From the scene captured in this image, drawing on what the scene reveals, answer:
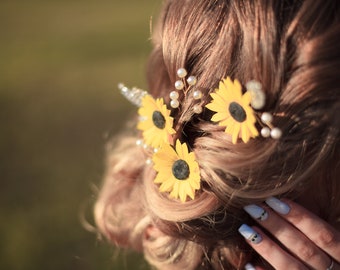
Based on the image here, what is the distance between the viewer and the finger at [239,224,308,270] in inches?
47.4

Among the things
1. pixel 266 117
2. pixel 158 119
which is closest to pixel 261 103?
pixel 266 117

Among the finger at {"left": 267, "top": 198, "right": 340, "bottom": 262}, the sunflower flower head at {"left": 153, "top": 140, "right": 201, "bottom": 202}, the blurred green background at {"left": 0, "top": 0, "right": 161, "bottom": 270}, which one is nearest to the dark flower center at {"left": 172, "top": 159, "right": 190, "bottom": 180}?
the sunflower flower head at {"left": 153, "top": 140, "right": 201, "bottom": 202}

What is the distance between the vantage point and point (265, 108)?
3.41 feet

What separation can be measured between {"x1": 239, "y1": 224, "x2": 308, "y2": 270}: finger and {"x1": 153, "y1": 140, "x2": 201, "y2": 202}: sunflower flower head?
0.15 metres

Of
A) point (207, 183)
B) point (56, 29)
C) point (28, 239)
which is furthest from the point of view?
point (56, 29)

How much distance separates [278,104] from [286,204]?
9.4 inches

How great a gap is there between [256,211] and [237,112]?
0.25 meters

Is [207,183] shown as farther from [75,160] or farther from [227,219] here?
[75,160]

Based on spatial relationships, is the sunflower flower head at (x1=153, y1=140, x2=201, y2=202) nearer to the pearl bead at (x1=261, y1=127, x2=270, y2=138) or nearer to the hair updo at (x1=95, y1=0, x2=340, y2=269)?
the hair updo at (x1=95, y1=0, x2=340, y2=269)

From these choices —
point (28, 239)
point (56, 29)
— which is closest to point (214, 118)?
point (28, 239)

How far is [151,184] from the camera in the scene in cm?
129

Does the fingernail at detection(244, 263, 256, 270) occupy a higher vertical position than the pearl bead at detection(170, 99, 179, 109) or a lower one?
lower

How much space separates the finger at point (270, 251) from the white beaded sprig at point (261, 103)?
0.86ft

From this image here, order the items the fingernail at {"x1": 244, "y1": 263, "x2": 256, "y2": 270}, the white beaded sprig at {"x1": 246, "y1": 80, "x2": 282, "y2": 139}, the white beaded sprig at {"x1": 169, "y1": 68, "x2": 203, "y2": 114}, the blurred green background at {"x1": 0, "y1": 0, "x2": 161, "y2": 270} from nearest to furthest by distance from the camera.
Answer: the white beaded sprig at {"x1": 246, "y1": 80, "x2": 282, "y2": 139} < the white beaded sprig at {"x1": 169, "y1": 68, "x2": 203, "y2": 114} < the fingernail at {"x1": 244, "y1": 263, "x2": 256, "y2": 270} < the blurred green background at {"x1": 0, "y1": 0, "x2": 161, "y2": 270}
